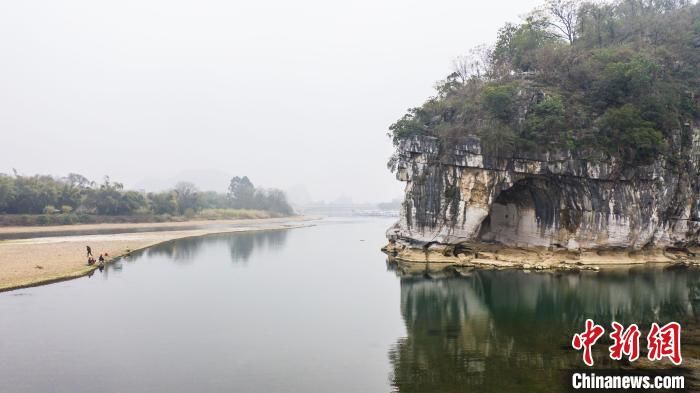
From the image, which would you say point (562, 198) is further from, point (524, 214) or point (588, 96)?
point (588, 96)

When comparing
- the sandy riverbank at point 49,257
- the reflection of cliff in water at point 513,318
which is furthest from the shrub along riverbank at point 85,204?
the reflection of cliff in water at point 513,318

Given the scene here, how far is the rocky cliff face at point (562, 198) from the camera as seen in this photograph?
30.1 meters

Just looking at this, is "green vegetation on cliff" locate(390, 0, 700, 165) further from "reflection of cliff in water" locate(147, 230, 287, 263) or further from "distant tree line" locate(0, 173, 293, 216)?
Answer: "distant tree line" locate(0, 173, 293, 216)

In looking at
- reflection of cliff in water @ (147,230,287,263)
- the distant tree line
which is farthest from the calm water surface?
the distant tree line

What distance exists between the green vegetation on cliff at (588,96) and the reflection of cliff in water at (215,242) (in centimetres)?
1838

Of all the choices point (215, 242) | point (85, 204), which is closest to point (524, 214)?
point (215, 242)

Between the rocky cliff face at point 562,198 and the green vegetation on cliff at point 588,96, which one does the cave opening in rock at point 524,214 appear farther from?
the green vegetation on cliff at point 588,96

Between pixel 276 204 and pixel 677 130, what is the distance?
96.3 meters

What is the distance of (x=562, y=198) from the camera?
102ft

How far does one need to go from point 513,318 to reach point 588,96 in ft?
72.7

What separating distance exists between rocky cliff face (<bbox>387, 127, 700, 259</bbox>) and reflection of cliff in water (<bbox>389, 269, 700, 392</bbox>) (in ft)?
13.5

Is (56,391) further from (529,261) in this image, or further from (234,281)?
(529,261)

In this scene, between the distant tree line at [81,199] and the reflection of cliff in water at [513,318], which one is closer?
the reflection of cliff in water at [513,318]

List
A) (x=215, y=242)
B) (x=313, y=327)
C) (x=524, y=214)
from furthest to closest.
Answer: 1. (x=215, y=242)
2. (x=524, y=214)
3. (x=313, y=327)
